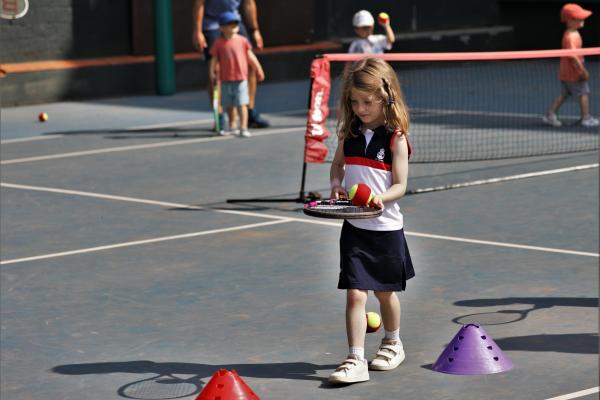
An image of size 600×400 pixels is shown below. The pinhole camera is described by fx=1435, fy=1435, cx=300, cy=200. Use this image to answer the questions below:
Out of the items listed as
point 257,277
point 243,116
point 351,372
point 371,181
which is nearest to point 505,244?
point 257,277

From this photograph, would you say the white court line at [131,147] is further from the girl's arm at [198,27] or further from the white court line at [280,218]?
the white court line at [280,218]

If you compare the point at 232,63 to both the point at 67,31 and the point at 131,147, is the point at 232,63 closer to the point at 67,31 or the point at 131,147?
the point at 131,147

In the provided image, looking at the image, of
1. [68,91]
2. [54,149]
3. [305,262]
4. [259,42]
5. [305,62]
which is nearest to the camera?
[305,262]

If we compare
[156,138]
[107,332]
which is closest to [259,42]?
[156,138]

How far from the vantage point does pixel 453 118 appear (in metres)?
→ 19.2

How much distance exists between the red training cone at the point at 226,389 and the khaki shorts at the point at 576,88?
39.0 ft

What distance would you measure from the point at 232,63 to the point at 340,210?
10.2 meters

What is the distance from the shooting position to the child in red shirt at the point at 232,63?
1670 centimetres

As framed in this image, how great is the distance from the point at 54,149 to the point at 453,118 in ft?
18.3

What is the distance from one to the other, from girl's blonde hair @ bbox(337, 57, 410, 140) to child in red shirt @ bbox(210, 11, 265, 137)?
958 centimetres

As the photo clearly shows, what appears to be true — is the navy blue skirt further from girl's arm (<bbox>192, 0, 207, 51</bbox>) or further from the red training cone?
girl's arm (<bbox>192, 0, 207, 51</bbox>)

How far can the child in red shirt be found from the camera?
16.7 metres

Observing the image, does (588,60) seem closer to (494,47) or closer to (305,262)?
(494,47)

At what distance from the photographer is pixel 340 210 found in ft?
21.8
